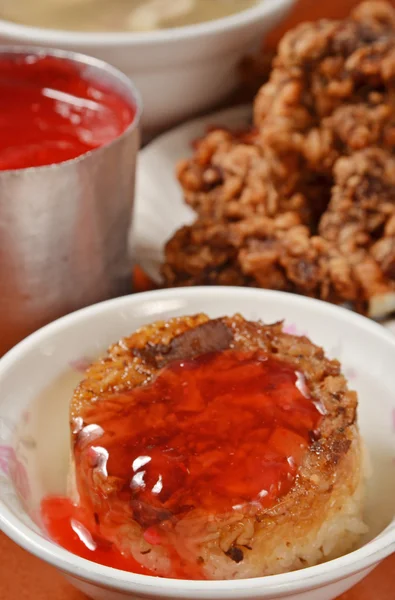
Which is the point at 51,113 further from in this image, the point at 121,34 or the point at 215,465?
the point at 215,465

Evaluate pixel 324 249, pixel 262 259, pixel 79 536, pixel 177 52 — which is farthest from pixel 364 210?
pixel 79 536

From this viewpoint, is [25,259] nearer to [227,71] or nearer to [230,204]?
[230,204]

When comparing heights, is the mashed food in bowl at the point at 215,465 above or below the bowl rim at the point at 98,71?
below

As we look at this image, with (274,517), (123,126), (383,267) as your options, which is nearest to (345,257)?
(383,267)

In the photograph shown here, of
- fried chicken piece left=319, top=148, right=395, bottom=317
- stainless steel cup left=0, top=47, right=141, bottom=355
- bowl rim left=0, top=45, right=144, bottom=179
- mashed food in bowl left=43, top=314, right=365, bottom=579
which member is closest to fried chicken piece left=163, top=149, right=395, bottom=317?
fried chicken piece left=319, top=148, right=395, bottom=317

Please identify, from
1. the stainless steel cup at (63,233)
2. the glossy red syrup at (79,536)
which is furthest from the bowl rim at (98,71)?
the glossy red syrup at (79,536)

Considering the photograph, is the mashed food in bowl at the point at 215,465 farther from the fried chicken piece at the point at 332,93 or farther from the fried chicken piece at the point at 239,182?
the fried chicken piece at the point at 332,93

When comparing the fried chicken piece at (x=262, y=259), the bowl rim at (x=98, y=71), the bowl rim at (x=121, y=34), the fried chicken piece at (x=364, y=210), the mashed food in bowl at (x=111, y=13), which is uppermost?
the bowl rim at (x=98, y=71)
